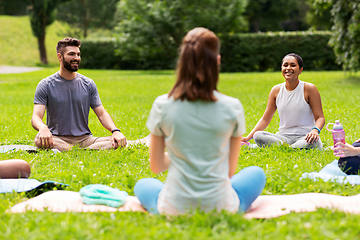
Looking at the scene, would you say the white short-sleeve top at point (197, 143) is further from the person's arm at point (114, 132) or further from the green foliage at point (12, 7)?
the green foliage at point (12, 7)

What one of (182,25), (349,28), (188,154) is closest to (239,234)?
(188,154)

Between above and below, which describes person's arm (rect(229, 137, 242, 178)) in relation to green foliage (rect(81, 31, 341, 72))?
above

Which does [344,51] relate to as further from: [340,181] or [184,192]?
[184,192]

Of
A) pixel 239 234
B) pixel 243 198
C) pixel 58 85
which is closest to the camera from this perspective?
pixel 239 234

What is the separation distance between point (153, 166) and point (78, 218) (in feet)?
2.28

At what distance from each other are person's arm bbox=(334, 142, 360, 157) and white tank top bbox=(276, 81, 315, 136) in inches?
54.3

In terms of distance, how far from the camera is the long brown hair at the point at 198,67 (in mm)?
2488

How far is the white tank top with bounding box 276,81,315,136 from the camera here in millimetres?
5266

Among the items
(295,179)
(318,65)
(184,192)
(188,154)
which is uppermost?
(188,154)

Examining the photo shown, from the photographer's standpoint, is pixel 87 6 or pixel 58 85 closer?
pixel 58 85

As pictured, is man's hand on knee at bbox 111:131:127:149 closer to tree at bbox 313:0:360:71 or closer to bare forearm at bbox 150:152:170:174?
bare forearm at bbox 150:152:170:174

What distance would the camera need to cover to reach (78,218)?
2.87 metres

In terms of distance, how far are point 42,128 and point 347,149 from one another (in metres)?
3.62

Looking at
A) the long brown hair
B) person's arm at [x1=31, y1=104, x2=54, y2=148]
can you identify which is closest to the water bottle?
the long brown hair
